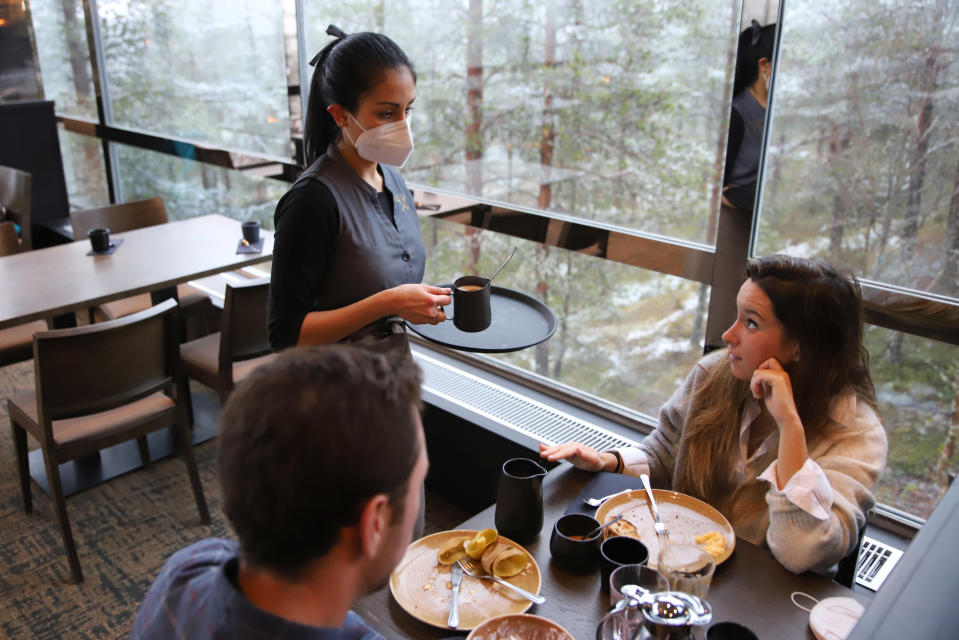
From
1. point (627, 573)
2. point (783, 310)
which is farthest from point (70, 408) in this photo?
point (783, 310)

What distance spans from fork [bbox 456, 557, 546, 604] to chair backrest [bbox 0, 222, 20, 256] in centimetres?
315

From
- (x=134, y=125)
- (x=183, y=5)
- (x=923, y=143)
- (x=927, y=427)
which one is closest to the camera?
(x=923, y=143)

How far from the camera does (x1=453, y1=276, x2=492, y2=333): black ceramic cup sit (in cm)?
171

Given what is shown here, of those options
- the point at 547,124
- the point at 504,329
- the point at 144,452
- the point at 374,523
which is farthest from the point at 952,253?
the point at 144,452

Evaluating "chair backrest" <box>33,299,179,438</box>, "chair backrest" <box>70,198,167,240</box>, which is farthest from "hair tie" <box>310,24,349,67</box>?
"chair backrest" <box>70,198,167,240</box>

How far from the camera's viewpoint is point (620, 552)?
4.26 ft

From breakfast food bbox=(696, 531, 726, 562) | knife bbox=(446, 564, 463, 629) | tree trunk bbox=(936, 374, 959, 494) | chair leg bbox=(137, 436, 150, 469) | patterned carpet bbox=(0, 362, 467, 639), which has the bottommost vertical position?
patterned carpet bbox=(0, 362, 467, 639)

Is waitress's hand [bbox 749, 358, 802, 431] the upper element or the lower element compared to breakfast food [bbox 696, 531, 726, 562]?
upper

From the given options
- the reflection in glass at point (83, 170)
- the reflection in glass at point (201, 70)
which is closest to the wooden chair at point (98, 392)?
the reflection in glass at point (201, 70)

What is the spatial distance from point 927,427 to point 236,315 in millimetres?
2186

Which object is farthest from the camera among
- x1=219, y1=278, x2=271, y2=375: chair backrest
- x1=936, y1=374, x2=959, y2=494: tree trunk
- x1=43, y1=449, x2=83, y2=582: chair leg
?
x1=219, y1=278, x2=271, y2=375: chair backrest

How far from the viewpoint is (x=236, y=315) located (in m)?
2.73

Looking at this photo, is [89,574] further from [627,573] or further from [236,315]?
[627,573]

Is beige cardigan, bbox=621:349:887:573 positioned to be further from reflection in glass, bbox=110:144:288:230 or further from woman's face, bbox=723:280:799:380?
reflection in glass, bbox=110:144:288:230
